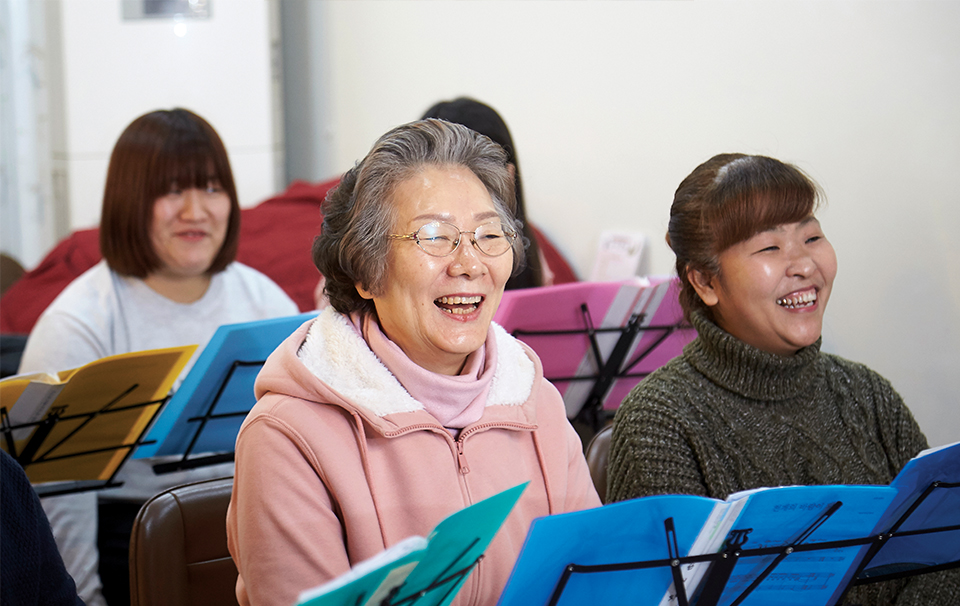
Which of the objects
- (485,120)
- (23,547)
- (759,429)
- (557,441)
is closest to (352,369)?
(557,441)

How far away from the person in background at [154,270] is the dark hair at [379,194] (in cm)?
84

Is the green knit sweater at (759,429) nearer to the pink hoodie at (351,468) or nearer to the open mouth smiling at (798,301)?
the open mouth smiling at (798,301)

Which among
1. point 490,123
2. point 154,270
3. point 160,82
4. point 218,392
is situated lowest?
point 218,392

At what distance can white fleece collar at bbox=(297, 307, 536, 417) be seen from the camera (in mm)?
1064

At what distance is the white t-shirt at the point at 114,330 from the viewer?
1.79m

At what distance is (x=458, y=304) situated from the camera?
44.1 inches

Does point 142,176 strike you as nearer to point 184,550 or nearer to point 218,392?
point 218,392

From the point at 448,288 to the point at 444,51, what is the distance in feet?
4.47

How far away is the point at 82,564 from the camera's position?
5.85 ft

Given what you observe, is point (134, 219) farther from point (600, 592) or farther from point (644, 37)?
point (600, 592)

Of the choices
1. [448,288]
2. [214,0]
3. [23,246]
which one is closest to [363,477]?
[448,288]

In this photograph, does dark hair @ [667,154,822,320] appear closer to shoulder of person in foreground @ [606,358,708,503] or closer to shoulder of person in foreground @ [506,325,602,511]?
shoulder of person in foreground @ [606,358,708,503]

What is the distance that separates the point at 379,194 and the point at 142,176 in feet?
3.64

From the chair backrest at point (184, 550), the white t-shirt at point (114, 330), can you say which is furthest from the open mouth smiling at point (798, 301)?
the white t-shirt at point (114, 330)
